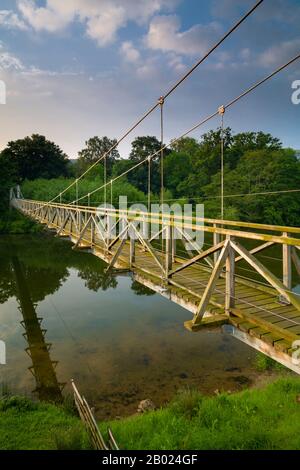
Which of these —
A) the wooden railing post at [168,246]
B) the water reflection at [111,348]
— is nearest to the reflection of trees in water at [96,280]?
the water reflection at [111,348]

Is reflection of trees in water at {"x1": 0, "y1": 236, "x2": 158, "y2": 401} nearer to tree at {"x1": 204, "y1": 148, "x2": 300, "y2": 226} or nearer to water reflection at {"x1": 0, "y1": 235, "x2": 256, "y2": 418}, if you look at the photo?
water reflection at {"x1": 0, "y1": 235, "x2": 256, "y2": 418}

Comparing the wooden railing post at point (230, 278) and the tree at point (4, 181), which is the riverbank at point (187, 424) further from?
the tree at point (4, 181)

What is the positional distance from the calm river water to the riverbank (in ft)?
2.32

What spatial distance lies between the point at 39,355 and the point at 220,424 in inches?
183

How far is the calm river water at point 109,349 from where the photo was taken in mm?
6473

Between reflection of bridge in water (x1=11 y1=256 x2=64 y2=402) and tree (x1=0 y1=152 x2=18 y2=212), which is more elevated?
tree (x1=0 y1=152 x2=18 y2=212)

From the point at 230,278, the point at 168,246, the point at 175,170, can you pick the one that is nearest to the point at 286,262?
the point at 230,278

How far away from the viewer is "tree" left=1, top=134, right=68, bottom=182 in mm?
36344

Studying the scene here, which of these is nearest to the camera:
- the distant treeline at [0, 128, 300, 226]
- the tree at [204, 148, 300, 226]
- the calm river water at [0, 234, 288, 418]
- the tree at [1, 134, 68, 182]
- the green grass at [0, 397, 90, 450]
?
the green grass at [0, 397, 90, 450]

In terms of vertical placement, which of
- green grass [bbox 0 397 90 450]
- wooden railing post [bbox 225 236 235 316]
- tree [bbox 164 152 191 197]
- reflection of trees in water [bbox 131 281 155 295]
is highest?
tree [bbox 164 152 191 197]

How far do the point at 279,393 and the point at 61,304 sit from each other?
796 centimetres

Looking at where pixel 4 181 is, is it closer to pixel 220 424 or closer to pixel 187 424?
pixel 187 424

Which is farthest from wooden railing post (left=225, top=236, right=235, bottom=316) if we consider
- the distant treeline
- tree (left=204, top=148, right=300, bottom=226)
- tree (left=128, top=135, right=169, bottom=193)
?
tree (left=128, top=135, right=169, bottom=193)
